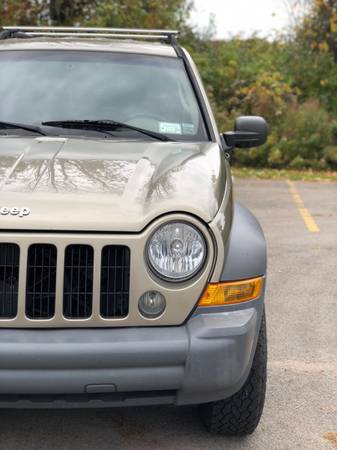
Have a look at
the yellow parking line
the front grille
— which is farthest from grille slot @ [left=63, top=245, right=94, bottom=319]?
the yellow parking line

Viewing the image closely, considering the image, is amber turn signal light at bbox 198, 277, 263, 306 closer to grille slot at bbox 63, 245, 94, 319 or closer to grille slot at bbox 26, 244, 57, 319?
grille slot at bbox 63, 245, 94, 319

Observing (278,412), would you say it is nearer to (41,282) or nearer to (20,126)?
(41,282)

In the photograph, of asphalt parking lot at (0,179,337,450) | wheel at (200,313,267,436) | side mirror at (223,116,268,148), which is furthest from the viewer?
side mirror at (223,116,268,148)

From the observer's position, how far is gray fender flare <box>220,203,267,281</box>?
2.97m

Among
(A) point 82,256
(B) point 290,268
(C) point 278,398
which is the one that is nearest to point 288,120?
(B) point 290,268

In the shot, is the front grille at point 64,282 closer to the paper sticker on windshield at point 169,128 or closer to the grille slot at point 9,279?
the grille slot at point 9,279

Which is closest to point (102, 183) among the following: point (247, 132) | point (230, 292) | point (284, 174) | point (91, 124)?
point (230, 292)

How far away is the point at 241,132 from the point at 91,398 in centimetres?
212

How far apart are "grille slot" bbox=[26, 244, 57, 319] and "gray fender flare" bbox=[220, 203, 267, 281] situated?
646 mm

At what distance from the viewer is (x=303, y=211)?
9.62 m

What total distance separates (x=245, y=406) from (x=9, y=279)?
46.1 inches

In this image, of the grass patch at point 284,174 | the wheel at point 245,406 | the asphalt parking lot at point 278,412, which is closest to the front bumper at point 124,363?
the wheel at point 245,406

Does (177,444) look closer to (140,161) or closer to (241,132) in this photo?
(140,161)

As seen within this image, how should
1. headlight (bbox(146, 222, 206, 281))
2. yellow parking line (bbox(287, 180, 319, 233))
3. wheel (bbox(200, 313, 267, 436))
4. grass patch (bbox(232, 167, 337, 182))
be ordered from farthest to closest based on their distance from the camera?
1. grass patch (bbox(232, 167, 337, 182))
2. yellow parking line (bbox(287, 180, 319, 233))
3. wheel (bbox(200, 313, 267, 436))
4. headlight (bbox(146, 222, 206, 281))
